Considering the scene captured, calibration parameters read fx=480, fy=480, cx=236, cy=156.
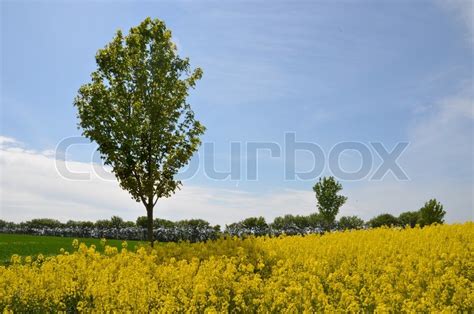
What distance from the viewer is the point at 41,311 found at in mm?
9508

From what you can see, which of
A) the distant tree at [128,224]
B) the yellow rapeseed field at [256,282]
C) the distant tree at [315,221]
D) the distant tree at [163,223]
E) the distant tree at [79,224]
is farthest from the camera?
the distant tree at [79,224]

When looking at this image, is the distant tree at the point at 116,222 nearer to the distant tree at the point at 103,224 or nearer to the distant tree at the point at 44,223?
the distant tree at the point at 103,224

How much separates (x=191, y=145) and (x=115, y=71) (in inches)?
190

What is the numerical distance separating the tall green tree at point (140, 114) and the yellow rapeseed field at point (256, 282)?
7708 millimetres

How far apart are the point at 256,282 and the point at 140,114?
13323 millimetres

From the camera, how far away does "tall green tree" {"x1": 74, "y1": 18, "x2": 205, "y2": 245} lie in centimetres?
2103

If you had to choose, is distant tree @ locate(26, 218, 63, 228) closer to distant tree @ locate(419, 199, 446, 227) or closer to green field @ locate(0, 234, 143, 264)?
green field @ locate(0, 234, 143, 264)

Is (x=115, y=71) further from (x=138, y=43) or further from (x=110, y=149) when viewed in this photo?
(x=110, y=149)

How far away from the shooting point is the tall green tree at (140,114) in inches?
828

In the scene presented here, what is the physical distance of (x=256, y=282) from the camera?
9523mm

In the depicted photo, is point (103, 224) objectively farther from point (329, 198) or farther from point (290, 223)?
point (329, 198)

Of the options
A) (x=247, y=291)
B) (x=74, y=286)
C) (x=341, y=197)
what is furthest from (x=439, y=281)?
(x=341, y=197)

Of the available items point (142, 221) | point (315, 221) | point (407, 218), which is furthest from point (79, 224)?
point (407, 218)

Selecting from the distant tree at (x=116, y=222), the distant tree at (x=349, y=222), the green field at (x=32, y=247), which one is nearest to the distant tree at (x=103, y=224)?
the distant tree at (x=116, y=222)
